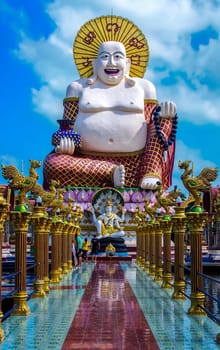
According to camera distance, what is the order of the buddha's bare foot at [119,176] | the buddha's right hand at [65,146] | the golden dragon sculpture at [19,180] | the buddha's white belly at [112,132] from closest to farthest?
the golden dragon sculpture at [19,180] < the buddha's bare foot at [119,176] < the buddha's right hand at [65,146] < the buddha's white belly at [112,132]

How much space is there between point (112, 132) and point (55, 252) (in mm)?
17325

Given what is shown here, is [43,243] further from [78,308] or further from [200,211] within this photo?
[200,211]

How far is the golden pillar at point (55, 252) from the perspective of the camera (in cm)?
1335

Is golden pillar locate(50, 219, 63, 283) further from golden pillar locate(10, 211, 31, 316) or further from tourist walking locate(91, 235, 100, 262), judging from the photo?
tourist walking locate(91, 235, 100, 262)

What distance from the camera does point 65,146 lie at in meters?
29.2

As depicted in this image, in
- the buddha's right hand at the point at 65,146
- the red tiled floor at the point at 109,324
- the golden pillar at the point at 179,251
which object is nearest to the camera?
the red tiled floor at the point at 109,324

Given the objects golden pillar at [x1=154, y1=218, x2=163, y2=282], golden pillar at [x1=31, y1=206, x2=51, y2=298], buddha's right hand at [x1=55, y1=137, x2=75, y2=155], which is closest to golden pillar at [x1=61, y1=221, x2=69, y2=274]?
golden pillar at [x1=154, y1=218, x2=163, y2=282]

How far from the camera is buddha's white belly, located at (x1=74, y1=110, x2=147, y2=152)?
30.5m

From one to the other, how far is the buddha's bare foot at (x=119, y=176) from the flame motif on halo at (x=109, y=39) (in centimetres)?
735


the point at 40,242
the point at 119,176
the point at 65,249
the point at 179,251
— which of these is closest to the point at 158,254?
the point at 65,249

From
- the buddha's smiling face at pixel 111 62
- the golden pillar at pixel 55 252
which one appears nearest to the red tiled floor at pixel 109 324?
the golden pillar at pixel 55 252

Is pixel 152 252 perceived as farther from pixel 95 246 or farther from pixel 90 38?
pixel 90 38

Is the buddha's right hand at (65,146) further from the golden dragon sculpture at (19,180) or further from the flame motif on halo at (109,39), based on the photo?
the golden dragon sculpture at (19,180)

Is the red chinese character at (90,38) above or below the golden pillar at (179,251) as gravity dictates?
above
